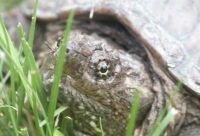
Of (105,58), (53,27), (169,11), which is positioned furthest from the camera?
(53,27)

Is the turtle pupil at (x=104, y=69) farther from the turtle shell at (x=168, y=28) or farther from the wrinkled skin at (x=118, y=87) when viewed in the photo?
the turtle shell at (x=168, y=28)

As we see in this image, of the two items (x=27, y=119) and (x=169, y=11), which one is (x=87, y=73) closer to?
(x=27, y=119)

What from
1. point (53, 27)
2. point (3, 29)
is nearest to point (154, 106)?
point (3, 29)

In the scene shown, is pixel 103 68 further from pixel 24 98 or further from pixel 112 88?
pixel 24 98

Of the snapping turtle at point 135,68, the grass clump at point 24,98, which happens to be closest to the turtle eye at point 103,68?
the snapping turtle at point 135,68

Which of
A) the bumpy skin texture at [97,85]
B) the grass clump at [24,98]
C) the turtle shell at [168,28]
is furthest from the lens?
the turtle shell at [168,28]

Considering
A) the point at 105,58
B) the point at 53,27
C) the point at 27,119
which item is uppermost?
the point at 53,27

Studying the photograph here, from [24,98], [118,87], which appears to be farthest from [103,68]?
[24,98]

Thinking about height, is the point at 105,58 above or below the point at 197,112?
above
